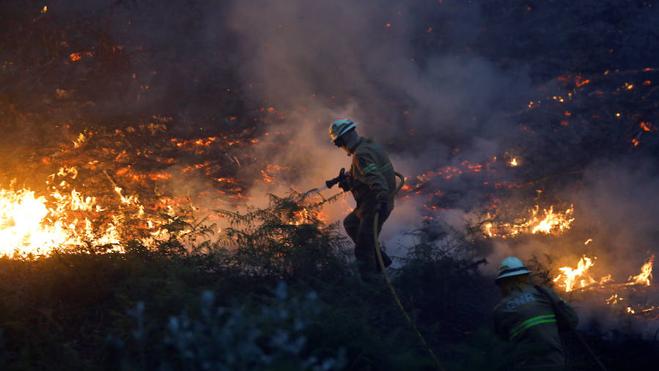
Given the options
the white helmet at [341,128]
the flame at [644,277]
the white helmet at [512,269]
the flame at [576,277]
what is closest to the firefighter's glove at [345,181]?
the white helmet at [341,128]

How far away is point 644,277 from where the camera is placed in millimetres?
8781

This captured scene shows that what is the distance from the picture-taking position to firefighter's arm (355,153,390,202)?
20.4 feet

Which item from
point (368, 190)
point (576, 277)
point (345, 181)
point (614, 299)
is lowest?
point (614, 299)

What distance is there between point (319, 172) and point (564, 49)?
24.2 feet

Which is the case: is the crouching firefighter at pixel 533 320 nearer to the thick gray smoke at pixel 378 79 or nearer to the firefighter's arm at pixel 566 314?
the firefighter's arm at pixel 566 314

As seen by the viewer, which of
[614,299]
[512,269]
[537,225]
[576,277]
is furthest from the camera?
[537,225]

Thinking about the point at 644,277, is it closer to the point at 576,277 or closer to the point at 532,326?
the point at 576,277

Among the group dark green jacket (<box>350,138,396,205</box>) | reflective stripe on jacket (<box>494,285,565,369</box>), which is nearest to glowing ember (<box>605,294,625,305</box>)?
dark green jacket (<box>350,138,396,205</box>)

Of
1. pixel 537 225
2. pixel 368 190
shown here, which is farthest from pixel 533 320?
pixel 537 225

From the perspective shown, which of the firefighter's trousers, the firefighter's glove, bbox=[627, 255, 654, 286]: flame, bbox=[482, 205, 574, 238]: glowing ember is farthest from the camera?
bbox=[482, 205, 574, 238]: glowing ember

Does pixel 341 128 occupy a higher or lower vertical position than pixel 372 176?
higher

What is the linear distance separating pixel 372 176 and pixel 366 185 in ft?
0.83

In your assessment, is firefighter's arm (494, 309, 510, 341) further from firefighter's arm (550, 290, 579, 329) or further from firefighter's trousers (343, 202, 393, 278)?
firefighter's trousers (343, 202, 393, 278)

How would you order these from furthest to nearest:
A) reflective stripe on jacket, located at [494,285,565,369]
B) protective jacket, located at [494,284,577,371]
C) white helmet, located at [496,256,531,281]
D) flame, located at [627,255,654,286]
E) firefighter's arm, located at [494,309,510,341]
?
1. flame, located at [627,255,654,286]
2. white helmet, located at [496,256,531,281]
3. firefighter's arm, located at [494,309,510,341]
4. reflective stripe on jacket, located at [494,285,565,369]
5. protective jacket, located at [494,284,577,371]
